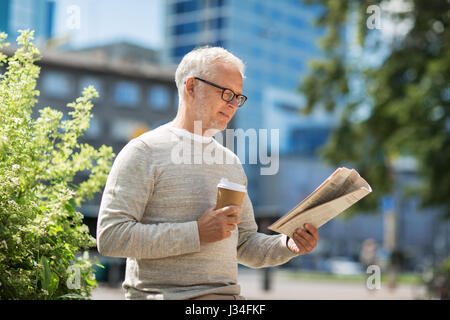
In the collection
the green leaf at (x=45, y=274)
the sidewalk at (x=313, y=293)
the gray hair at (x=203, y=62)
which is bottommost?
the sidewalk at (x=313, y=293)

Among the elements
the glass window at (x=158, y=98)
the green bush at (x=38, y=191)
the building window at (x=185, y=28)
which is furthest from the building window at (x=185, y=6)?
the green bush at (x=38, y=191)

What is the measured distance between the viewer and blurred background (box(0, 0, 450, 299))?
1395 centimetres

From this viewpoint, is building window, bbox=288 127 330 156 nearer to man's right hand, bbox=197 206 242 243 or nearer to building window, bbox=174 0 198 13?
building window, bbox=174 0 198 13

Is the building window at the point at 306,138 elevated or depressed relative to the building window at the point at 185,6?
depressed

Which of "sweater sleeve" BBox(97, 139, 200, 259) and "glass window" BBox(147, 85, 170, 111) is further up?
"glass window" BBox(147, 85, 170, 111)

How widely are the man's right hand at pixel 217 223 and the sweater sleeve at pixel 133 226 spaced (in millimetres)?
31

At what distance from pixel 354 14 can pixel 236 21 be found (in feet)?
252

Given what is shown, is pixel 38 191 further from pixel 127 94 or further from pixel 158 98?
pixel 158 98

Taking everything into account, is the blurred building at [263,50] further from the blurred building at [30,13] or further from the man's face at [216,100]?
the man's face at [216,100]

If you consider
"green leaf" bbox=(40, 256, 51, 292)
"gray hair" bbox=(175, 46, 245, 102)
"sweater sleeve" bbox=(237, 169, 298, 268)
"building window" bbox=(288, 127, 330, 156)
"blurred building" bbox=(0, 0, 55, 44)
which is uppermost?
"building window" bbox=(288, 127, 330, 156)

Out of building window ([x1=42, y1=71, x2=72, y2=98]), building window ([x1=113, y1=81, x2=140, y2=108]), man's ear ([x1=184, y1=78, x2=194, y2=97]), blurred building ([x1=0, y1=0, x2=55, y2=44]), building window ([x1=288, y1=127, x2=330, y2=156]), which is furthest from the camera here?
building window ([x1=288, y1=127, x2=330, y2=156])

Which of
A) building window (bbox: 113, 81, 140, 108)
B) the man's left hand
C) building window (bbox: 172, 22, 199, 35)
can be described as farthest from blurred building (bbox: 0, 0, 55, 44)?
building window (bbox: 172, 22, 199, 35)

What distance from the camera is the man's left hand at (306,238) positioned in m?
2.88
